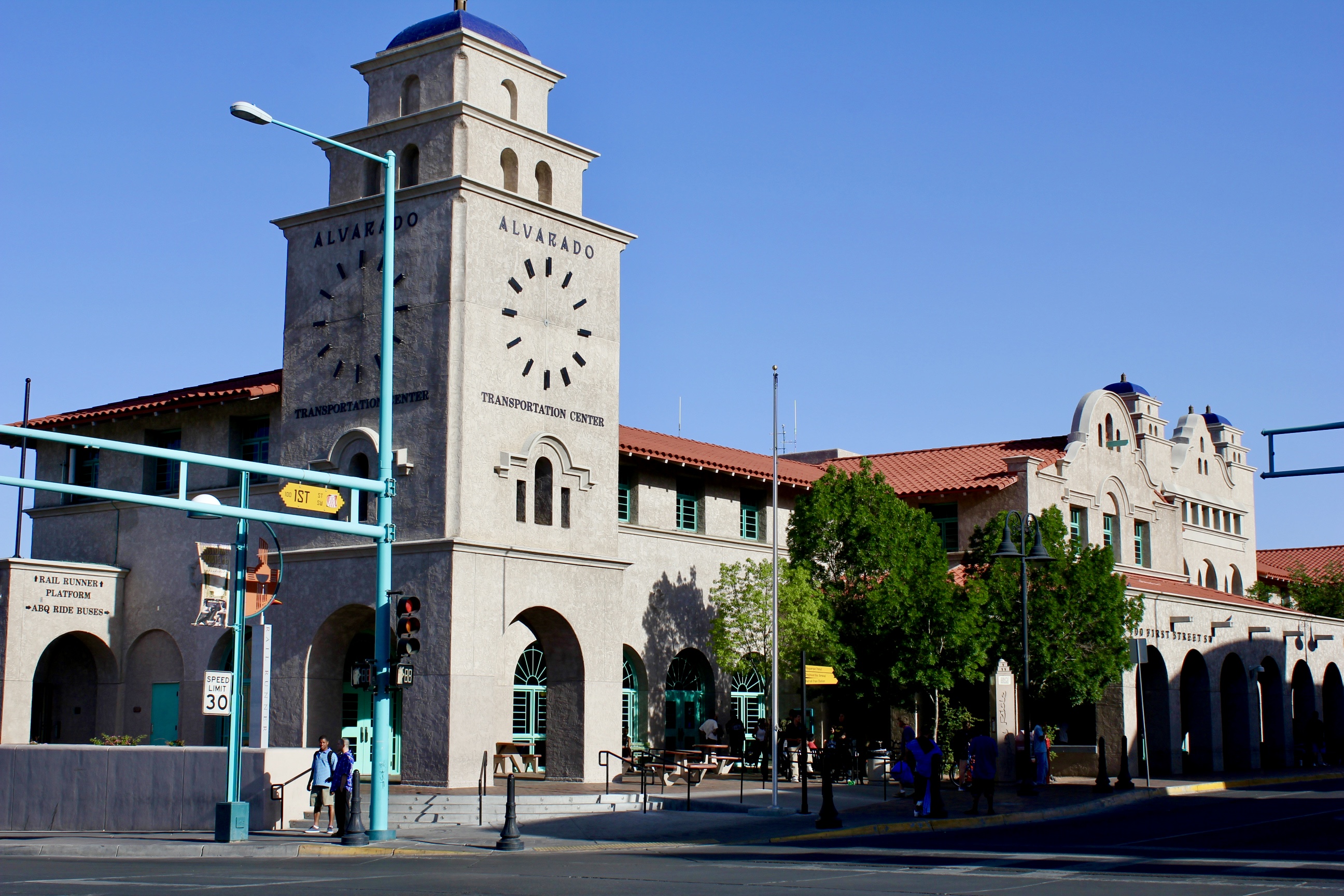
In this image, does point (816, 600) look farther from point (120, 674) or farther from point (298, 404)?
point (120, 674)

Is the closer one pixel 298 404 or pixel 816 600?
pixel 298 404

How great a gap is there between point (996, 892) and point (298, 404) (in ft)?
68.9

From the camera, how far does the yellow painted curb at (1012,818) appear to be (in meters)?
24.4

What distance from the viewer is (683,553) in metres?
38.9

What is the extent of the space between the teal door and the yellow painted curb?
17823 millimetres

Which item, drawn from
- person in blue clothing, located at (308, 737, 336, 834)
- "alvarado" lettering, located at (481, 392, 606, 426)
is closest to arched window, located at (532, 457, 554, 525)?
"alvarado" lettering, located at (481, 392, 606, 426)

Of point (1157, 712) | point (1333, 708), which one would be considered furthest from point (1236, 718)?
point (1333, 708)

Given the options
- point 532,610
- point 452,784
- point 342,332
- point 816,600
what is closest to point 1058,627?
point 816,600

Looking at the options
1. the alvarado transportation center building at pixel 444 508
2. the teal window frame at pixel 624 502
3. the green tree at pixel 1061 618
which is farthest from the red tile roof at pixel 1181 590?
the teal window frame at pixel 624 502

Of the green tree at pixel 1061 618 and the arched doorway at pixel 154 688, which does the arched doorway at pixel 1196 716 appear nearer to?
the green tree at pixel 1061 618

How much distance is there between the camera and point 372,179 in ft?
104

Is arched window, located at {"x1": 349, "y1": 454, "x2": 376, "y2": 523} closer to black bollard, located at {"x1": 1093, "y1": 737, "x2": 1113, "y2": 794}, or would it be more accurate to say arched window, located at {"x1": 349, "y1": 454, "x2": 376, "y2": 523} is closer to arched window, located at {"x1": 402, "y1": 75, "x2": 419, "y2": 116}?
arched window, located at {"x1": 402, "y1": 75, "x2": 419, "y2": 116}

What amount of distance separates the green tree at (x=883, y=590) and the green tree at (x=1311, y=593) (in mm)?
26563

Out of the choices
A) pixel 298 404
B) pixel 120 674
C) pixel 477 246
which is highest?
pixel 477 246
